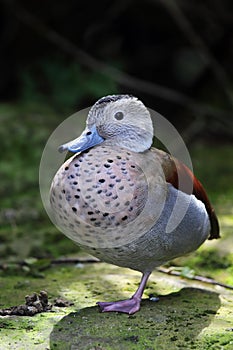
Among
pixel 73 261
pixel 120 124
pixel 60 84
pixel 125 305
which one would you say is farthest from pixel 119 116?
pixel 60 84

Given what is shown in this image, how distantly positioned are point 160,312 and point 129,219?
42cm

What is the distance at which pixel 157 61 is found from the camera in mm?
7602

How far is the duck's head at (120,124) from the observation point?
2.53 m

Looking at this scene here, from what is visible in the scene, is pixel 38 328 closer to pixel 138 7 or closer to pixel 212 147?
pixel 212 147

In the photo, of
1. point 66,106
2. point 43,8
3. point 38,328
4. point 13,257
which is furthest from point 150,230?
point 43,8

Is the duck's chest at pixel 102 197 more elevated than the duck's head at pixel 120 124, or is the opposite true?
the duck's head at pixel 120 124

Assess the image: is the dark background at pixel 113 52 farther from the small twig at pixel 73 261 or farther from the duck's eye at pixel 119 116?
the duck's eye at pixel 119 116

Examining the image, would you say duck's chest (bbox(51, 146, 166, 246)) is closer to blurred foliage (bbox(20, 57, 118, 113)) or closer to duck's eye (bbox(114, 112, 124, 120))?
duck's eye (bbox(114, 112, 124, 120))

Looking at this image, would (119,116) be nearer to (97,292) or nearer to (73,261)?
(97,292)

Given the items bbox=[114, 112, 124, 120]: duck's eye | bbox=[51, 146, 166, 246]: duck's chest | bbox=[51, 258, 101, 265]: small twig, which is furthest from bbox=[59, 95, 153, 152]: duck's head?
bbox=[51, 258, 101, 265]: small twig

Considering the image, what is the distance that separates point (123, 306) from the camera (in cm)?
252

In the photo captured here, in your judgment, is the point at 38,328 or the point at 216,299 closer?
the point at 38,328

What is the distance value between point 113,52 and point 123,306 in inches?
210

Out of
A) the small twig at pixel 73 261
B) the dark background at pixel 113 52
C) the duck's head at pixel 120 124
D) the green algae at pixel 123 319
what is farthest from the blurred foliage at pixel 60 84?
the duck's head at pixel 120 124
